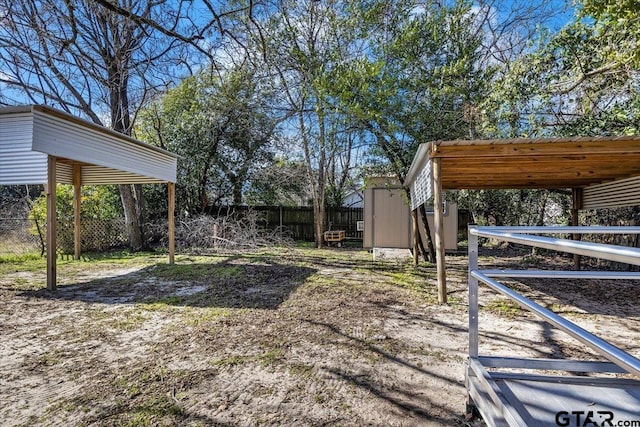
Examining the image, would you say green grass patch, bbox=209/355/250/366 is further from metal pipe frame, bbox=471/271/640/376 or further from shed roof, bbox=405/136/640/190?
shed roof, bbox=405/136/640/190

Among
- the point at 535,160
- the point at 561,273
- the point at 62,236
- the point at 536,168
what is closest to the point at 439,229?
the point at 535,160

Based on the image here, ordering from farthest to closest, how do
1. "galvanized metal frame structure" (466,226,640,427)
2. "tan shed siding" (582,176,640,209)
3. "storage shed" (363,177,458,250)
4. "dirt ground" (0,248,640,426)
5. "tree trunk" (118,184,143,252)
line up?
1. "storage shed" (363,177,458,250)
2. "tree trunk" (118,184,143,252)
3. "tan shed siding" (582,176,640,209)
4. "dirt ground" (0,248,640,426)
5. "galvanized metal frame structure" (466,226,640,427)

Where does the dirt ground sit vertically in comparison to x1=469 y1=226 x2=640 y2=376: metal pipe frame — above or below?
below

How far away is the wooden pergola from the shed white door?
240cm

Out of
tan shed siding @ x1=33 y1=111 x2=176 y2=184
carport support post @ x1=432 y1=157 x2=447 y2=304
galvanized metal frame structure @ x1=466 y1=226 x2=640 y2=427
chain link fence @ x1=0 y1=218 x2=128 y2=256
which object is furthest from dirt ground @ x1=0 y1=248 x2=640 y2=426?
chain link fence @ x1=0 y1=218 x2=128 y2=256

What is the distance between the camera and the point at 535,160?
4613 millimetres

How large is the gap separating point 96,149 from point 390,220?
7.38 meters

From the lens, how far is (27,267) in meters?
6.80

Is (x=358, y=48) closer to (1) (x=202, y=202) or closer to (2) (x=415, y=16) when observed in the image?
(2) (x=415, y=16)

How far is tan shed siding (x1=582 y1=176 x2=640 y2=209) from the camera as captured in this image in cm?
568

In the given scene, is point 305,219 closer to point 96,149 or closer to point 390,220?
point 390,220

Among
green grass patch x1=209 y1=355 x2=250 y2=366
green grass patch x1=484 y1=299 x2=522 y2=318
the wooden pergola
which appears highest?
the wooden pergola

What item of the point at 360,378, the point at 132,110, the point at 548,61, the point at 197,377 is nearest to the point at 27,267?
the point at 132,110

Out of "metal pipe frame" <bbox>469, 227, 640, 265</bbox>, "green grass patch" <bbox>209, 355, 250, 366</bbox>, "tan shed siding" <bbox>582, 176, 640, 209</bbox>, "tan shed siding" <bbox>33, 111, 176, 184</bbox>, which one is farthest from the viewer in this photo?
"tan shed siding" <bbox>582, 176, 640, 209</bbox>
